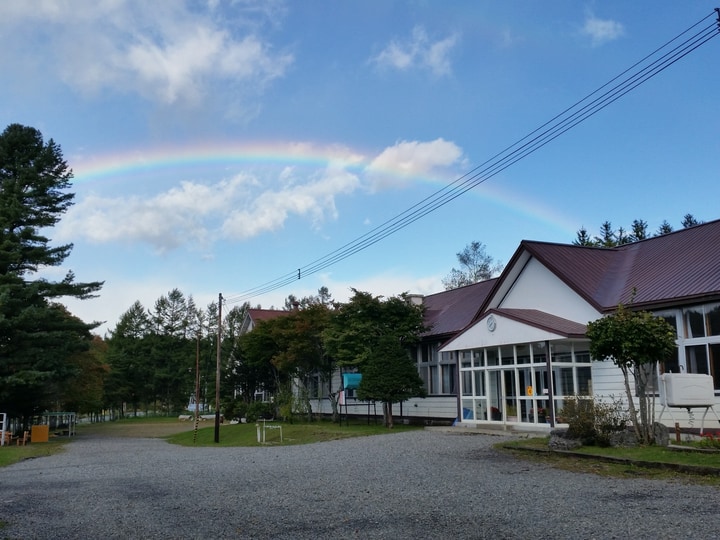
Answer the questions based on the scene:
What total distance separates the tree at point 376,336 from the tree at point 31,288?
15121mm

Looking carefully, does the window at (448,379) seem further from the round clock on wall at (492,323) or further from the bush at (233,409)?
the bush at (233,409)

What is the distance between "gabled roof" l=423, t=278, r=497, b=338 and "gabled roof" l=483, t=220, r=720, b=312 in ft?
9.62

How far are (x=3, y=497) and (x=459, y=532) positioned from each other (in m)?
7.90

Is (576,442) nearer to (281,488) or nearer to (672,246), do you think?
(281,488)

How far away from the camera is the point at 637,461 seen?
37.7 ft

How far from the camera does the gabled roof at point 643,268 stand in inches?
669

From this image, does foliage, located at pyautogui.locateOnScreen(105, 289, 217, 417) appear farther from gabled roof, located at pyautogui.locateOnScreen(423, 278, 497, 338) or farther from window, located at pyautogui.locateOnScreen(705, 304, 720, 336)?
window, located at pyautogui.locateOnScreen(705, 304, 720, 336)

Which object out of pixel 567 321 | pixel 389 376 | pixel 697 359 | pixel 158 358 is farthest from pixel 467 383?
pixel 158 358

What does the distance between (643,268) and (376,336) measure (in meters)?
11.0

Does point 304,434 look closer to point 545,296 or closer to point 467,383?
point 467,383

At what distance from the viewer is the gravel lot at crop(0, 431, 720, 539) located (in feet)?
23.4

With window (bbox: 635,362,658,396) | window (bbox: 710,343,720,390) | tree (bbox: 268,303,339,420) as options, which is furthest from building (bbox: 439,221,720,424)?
Answer: tree (bbox: 268,303,339,420)

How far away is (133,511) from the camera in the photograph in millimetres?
8742

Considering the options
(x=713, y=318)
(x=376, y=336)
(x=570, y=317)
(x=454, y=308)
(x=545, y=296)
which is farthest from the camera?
(x=454, y=308)
